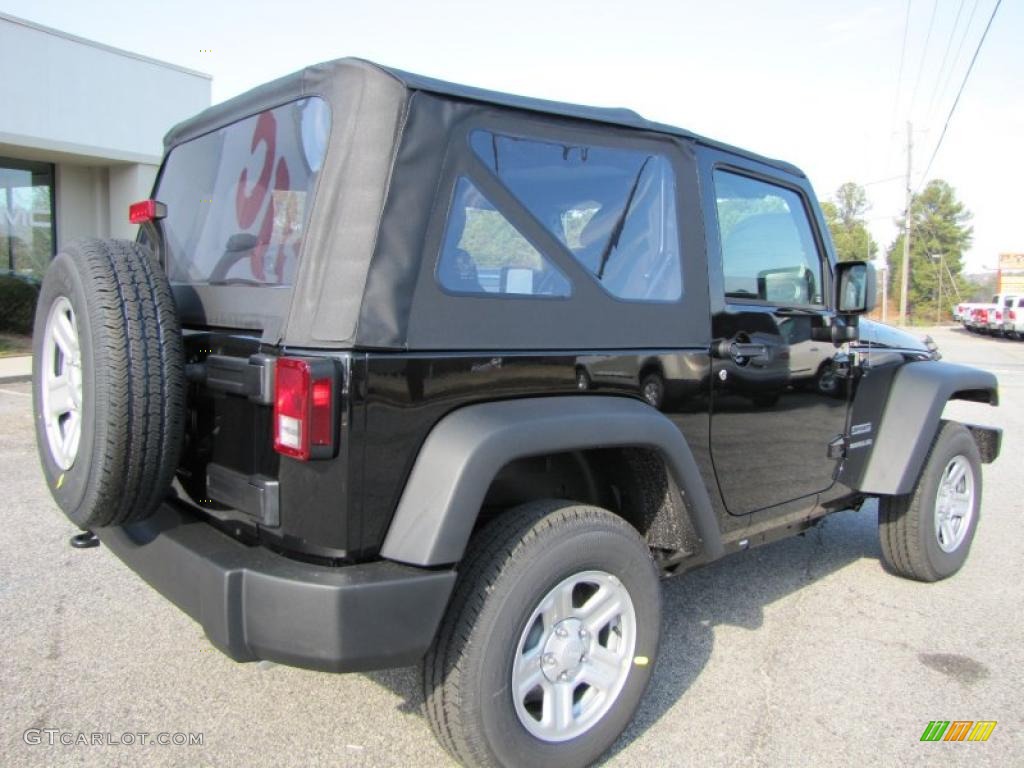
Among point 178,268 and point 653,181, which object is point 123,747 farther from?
point 653,181

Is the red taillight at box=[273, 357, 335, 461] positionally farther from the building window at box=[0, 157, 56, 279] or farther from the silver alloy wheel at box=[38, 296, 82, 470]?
the building window at box=[0, 157, 56, 279]

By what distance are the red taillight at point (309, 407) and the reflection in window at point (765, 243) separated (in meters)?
1.65

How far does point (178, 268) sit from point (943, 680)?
3.33m

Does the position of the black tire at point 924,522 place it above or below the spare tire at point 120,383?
below

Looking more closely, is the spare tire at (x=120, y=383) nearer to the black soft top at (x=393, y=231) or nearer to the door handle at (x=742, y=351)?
the black soft top at (x=393, y=231)

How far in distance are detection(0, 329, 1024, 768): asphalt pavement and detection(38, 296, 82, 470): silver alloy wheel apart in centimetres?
92

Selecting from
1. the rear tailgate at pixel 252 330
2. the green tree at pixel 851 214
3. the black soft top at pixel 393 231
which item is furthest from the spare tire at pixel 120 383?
the green tree at pixel 851 214

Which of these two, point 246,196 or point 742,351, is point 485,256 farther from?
point 742,351

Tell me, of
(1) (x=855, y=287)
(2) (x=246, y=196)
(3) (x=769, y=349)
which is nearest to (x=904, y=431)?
(1) (x=855, y=287)

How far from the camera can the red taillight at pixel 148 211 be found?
290 centimetres

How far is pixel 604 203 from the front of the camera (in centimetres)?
266

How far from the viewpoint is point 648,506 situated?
2.82 meters

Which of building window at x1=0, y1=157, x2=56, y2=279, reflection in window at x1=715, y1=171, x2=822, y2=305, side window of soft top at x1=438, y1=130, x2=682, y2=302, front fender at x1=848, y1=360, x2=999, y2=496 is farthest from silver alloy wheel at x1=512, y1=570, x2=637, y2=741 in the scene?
building window at x1=0, y1=157, x2=56, y2=279

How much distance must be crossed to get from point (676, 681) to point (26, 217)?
16230 millimetres
